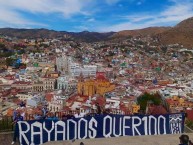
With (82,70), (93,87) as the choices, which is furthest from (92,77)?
(93,87)

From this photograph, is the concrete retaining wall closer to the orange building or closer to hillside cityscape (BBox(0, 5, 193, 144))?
hillside cityscape (BBox(0, 5, 193, 144))

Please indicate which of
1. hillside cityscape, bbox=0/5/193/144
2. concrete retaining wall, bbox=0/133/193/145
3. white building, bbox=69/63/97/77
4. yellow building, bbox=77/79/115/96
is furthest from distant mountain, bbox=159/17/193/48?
concrete retaining wall, bbox=0/133/193/145

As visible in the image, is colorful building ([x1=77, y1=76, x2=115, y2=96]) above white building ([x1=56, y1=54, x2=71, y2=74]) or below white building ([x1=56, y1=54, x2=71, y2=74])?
below

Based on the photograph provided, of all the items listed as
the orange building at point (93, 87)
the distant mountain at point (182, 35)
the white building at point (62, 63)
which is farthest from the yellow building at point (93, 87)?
the distant mountain at point (182, 35)

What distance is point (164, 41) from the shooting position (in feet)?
527

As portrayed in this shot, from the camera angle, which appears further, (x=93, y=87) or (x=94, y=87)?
(x=94, y=87)

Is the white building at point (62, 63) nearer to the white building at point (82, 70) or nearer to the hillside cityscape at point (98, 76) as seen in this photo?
the hillside cityscape at point (98, 76)

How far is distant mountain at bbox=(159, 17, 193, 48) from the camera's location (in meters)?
146

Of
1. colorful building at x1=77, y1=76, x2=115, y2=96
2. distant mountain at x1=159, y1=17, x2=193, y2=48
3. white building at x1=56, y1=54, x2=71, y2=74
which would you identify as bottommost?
colorful building at x1=77, y1=76, x2=115, y2=96

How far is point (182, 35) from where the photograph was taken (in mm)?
151625

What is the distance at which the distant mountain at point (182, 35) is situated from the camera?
146500 millimetres

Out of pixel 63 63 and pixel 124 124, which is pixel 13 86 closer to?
pixel 63 63

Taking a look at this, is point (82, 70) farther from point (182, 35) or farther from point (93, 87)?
point (182, 35)

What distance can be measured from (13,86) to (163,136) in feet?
201
